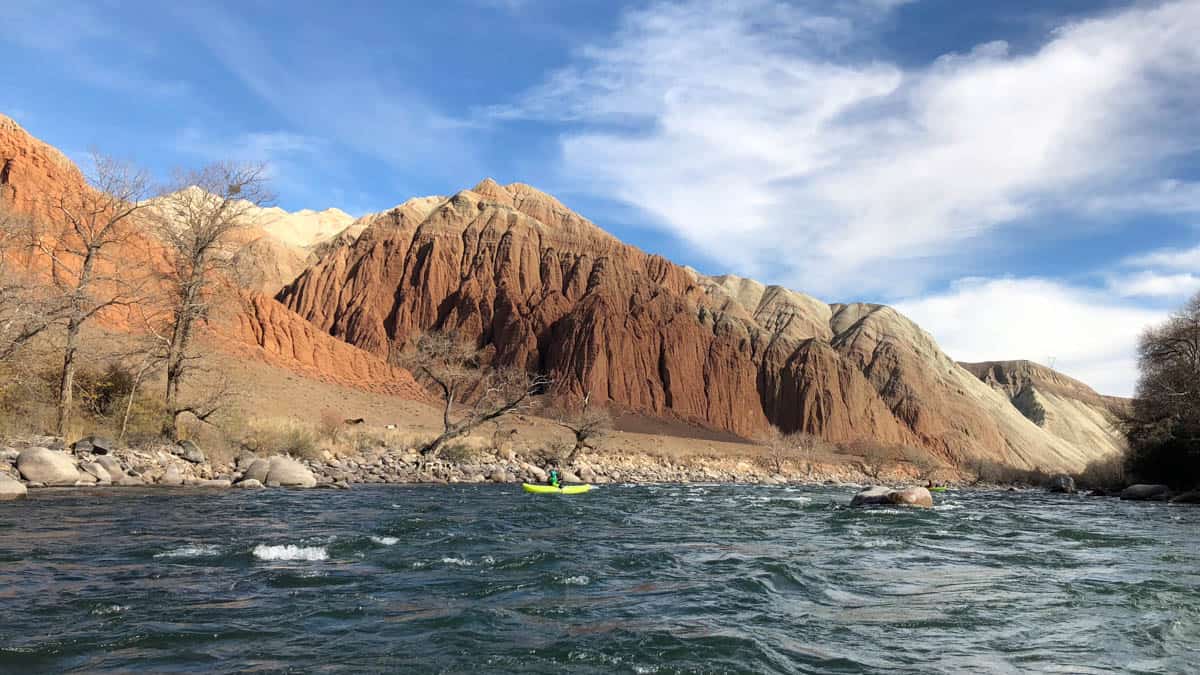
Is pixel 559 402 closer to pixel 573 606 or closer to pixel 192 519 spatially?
pixel 192 519

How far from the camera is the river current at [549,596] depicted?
650 cm

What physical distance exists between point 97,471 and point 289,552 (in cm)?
1239

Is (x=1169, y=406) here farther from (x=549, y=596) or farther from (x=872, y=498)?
(x=549, y=596)

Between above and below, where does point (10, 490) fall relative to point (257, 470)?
above

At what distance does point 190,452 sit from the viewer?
961 inches

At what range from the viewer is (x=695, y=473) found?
55906mm

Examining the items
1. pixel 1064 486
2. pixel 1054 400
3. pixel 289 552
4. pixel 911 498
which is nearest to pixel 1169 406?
pixel 1064 486

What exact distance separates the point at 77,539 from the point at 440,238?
284 feet

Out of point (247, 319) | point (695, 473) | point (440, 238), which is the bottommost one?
point (695, 473)

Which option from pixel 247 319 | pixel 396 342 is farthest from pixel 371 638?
pixel 396 342

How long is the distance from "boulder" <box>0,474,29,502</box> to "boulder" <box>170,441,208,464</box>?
829 cm

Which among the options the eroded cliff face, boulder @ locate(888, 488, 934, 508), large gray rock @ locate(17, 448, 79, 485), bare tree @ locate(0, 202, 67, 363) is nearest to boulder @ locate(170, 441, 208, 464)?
large gray rock @ locate(17, 448, 79, 485)

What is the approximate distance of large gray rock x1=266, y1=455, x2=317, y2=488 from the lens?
24.4 meters

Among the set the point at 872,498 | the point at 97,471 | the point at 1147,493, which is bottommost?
the point at 1147,493
